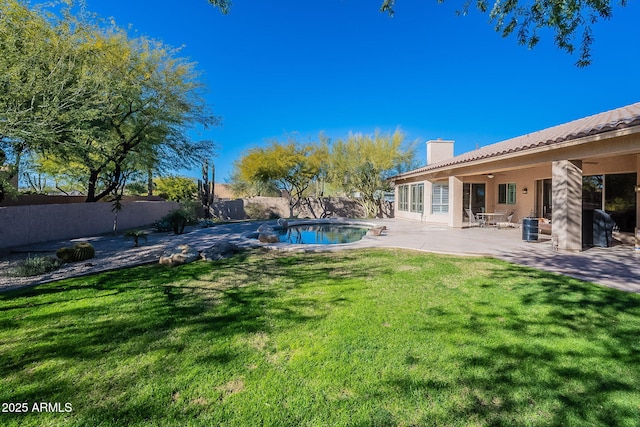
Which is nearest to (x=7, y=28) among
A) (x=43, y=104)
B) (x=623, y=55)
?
(x=43, y=104)

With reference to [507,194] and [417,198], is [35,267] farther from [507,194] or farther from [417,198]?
[507,194]

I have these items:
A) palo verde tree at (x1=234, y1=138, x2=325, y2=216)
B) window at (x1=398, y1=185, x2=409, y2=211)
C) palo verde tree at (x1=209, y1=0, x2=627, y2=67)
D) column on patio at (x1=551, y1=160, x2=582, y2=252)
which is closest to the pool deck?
column on patio at (x1=551, y1=160, x2=582, y2=252)

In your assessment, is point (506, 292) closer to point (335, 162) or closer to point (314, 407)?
point (314, 407)

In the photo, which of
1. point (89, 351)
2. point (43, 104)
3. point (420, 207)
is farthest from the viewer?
point (420, 207)

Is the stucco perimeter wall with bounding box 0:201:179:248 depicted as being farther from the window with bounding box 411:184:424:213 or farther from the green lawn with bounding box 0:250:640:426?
the window with bounding box 411:184:424:213

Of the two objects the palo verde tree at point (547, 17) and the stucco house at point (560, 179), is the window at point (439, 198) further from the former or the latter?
the palo verde tree at point (547, 17)

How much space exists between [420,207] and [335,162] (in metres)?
7.84

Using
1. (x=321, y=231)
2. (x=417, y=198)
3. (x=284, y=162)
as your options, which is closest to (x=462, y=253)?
(x=321, y=231)

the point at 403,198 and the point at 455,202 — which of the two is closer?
the point at 455,202

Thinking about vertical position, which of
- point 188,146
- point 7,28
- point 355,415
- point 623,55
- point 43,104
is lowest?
point 355,415

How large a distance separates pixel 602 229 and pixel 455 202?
6.19 m

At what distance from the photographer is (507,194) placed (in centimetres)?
1692

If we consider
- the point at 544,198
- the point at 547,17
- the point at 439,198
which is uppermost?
the point at 547,17

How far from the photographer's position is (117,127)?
13.1 metres
